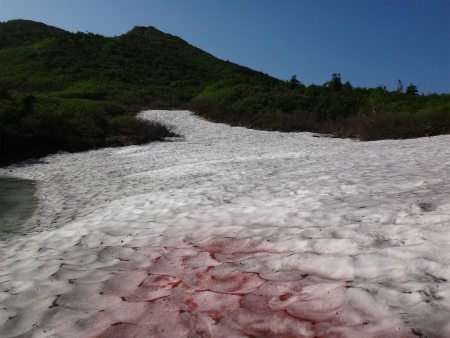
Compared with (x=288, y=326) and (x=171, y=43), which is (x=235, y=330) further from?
(x=171, y=43)

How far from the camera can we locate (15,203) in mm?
8719

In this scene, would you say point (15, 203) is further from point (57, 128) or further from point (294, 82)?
point (294, 82)

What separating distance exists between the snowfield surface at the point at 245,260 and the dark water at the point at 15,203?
301mm

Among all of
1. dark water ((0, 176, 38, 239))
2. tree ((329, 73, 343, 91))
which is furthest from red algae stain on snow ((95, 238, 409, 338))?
tree ((329, 73, 343, 91))

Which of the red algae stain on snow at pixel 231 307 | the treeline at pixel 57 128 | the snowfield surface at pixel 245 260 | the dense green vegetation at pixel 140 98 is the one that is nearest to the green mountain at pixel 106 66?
the dense green vegetation at pixel 140 98

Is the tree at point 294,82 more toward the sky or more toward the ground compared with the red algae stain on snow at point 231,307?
more toward the sky

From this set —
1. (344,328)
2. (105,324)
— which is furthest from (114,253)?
(344,328)

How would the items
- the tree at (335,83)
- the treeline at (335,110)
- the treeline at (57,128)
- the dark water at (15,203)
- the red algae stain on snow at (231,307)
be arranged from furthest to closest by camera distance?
1. the tree at (335,83)
2. the treeline at (335,110)
3. the treeline at (57,128)
4. the dark water at (15,203)
5. the red algae stain on snow at (231,307)

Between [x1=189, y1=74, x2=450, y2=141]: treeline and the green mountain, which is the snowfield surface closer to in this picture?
[x1=189, y1=74, x2=450, y2=141]: treeline

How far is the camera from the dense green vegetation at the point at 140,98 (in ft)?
62.1

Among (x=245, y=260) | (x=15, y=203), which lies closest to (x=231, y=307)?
(x=245, y=260)

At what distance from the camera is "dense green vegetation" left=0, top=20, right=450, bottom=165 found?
18922 millimetres

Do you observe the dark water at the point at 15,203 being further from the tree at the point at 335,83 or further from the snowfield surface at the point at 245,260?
the tree at the point at 335,83

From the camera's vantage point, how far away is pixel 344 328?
2.46 metres
